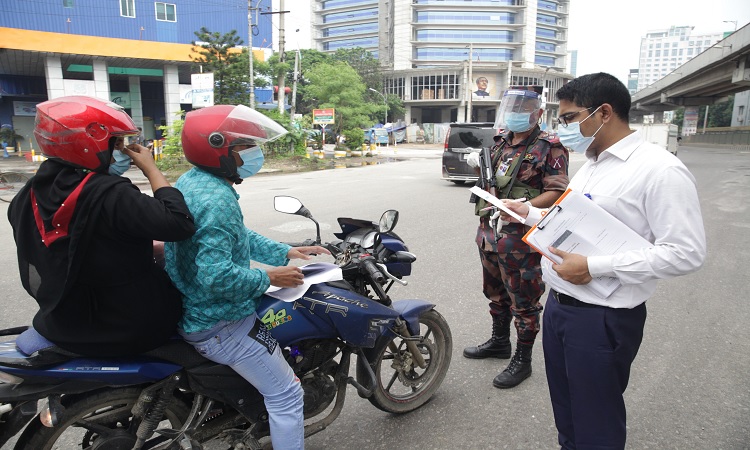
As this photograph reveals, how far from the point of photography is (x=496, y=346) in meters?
3.72

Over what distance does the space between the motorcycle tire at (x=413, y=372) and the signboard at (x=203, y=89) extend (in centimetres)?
2059

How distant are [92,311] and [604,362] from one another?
6.32 ft

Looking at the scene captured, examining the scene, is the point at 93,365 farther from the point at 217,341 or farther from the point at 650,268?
the point at 650,268

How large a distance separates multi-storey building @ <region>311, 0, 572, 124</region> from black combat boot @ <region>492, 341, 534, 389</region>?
224 feet

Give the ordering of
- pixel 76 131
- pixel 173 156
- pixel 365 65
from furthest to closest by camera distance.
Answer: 1. pixel 365 65
2. pixel 173 156
3. pixel 76 131

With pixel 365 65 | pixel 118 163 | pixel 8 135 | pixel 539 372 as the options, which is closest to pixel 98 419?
pixel 118 163

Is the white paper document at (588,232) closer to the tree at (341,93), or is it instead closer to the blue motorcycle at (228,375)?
the blue motorcycle at (228,375)

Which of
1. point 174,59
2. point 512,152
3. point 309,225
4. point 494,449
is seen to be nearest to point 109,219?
point 494,449

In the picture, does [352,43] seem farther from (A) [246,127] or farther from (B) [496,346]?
(A) [246,127]

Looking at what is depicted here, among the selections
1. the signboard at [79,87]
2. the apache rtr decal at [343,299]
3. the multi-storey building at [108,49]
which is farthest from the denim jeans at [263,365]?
the signboard at [79,87]

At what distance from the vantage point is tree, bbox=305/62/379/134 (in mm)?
32406

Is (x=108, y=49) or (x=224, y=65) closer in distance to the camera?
(x=224, y=65)

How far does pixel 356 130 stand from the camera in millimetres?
30969

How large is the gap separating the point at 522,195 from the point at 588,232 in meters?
1.46
